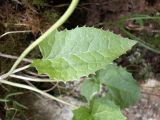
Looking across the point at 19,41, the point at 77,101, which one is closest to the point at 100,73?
the point at 77,101

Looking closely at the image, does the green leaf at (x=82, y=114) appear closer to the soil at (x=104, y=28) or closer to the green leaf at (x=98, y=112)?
the green leaf at (x=98, y=112)

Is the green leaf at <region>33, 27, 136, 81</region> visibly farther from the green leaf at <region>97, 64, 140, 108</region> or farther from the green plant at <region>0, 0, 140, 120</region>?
the green leaf at <region>97, 64, 140, 108</region>

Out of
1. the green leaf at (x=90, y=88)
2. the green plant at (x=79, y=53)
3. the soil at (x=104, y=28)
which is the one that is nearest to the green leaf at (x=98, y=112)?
the green plant at (x=79, y=53)

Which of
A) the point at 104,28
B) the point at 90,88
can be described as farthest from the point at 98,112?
the point at 104,28

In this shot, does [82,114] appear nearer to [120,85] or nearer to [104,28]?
[120,85]

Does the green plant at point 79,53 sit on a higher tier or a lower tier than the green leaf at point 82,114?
higher

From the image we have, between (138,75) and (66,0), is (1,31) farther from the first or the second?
(138,75)
